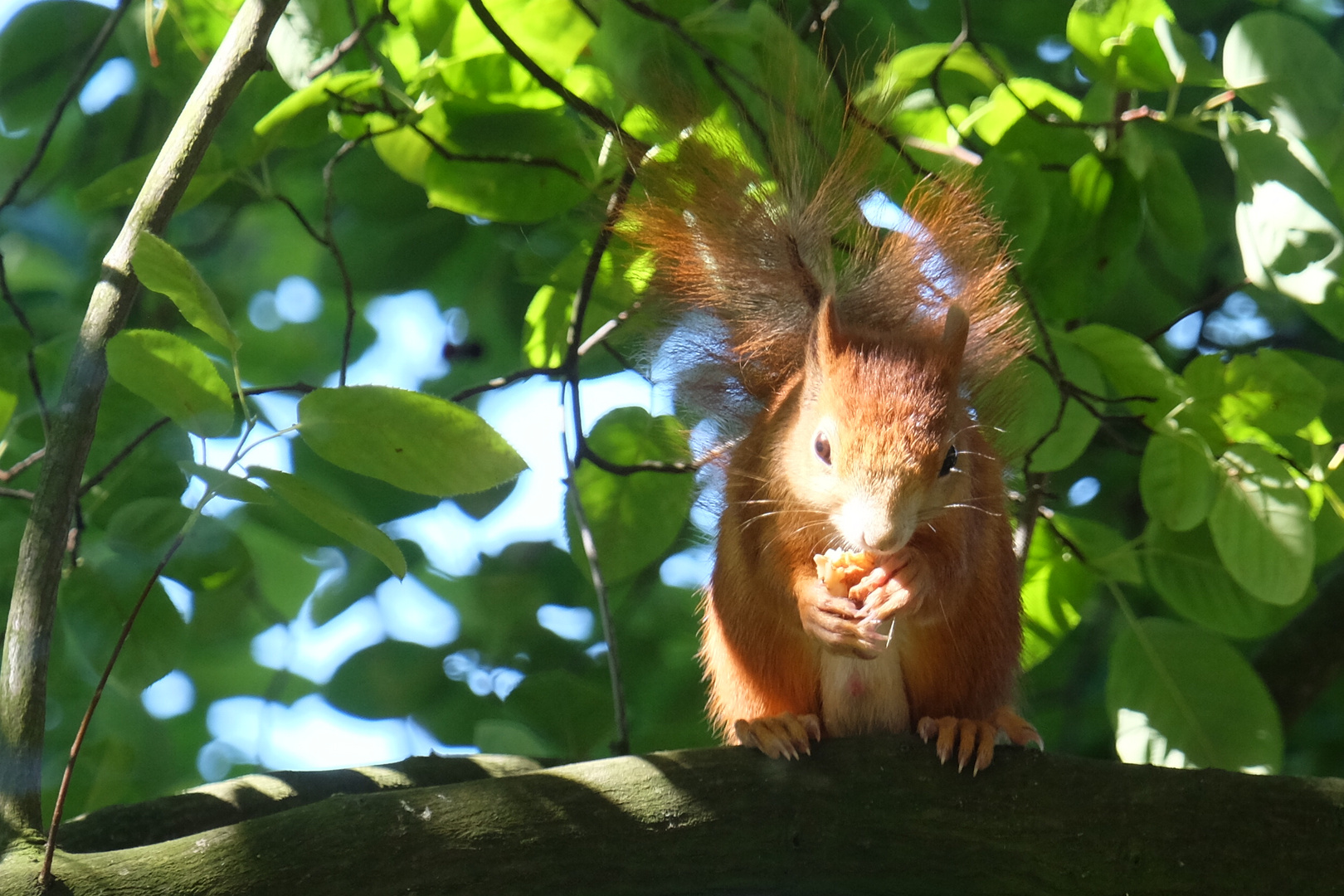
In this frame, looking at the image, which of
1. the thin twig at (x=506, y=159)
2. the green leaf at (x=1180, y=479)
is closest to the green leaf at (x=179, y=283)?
the thin twig at (x=506, y=159)

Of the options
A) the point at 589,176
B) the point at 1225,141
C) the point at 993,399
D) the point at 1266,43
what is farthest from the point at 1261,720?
the point at 589,176

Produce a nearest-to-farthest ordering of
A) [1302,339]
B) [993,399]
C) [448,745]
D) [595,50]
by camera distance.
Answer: [595,50] < [993,399] < [448,745] < [1302,339]

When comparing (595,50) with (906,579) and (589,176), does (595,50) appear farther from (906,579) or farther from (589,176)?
(906,579)

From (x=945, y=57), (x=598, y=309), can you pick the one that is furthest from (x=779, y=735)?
(x=945, y=57)

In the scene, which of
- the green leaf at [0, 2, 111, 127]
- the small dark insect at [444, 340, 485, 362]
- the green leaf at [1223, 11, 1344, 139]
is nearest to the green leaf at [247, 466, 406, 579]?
the green leaf at [1223, 11, 1344, 139]

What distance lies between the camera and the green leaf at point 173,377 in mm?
1058

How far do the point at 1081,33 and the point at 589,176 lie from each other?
774 mm

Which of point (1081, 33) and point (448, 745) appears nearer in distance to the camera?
point (1081, 33)

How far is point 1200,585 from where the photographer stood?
196 centimetres

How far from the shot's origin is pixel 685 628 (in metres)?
2.57

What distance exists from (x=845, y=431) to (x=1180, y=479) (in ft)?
1.89

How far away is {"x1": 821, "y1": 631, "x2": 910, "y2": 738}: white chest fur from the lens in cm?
175

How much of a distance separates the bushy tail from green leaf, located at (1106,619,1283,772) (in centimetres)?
54

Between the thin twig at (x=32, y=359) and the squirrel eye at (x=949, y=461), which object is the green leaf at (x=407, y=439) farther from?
the squirrel eye at (x=949, y=461)
